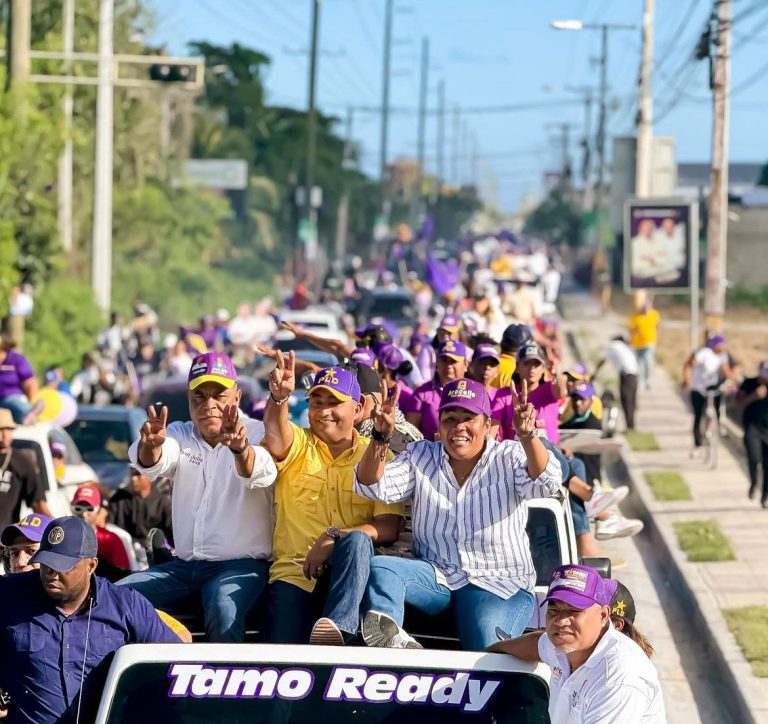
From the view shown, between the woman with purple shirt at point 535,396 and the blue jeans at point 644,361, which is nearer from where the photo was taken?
the woman with purple shirt at point 535,396

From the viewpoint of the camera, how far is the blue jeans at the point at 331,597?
632cm

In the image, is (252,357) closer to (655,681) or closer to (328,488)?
(328,488)

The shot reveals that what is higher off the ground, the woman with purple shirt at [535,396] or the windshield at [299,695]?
the woman with purple shirt at [535,396]

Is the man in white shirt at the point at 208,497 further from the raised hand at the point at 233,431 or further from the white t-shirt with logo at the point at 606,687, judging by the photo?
the white t-shirt with logo at the point at 606,687

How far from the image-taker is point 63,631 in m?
5.98

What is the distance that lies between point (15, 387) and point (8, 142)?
8.74 m

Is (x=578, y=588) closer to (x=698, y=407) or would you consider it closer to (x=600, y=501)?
(x=600, y=501)

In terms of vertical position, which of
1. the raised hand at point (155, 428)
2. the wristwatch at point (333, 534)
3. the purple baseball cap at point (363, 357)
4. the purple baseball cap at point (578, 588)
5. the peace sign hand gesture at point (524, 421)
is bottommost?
the wristwatch at point (333, 534)

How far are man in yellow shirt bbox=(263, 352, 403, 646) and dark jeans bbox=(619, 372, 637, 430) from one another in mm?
18589

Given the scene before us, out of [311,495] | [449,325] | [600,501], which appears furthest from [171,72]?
[311,495]

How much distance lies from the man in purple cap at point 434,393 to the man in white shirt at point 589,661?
542cm

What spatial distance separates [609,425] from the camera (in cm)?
1686

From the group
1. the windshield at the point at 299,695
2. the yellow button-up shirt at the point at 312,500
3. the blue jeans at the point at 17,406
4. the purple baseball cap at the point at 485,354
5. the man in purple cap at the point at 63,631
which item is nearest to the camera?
the windshield at the point at 299,695

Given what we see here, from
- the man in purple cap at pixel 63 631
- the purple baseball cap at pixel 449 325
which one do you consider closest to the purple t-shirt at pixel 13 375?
the purple baseball cap at pixel 449 325
